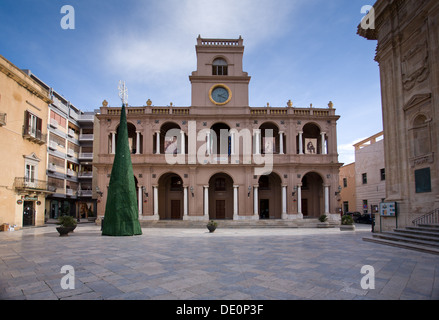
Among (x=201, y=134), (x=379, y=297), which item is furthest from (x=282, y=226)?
(x=379, y=297)

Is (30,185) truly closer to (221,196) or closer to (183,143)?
(183,143)

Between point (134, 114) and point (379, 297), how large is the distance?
29.0m

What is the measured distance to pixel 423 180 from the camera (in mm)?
14211

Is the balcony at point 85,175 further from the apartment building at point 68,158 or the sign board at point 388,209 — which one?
the sign board at point 388,209

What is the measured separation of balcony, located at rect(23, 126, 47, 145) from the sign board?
27645 mm

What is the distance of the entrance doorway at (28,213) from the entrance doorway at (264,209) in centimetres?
2254

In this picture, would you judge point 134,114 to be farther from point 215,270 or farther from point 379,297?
point 379,297

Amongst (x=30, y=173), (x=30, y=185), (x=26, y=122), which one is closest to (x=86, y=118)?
(x=26, y=122)

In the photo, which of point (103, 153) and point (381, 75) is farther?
point (103, 153)

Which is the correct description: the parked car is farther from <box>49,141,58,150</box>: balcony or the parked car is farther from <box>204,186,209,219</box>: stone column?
<box>49,141,58,150</box>: balcony

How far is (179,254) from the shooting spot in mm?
10711

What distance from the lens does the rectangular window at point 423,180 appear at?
13.9 meters

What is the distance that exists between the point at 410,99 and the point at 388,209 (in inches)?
228

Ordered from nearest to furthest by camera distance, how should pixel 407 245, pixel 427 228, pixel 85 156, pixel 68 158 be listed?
pixel 407 245 → pixel 427 228 → pixel 68 158 → pixel 85 156
